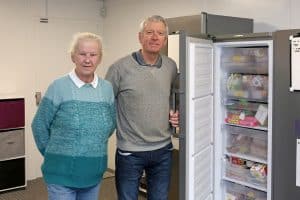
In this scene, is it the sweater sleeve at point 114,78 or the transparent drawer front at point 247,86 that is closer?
the sweater sleeve at point 114,78

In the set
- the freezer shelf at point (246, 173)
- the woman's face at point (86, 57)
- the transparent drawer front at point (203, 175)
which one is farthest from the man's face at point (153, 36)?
the freezer shelf at point (246, 173)

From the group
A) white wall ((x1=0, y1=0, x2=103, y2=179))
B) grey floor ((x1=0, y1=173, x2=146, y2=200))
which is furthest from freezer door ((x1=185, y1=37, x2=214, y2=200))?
white wall ((x1=0, y1=0, x2=103, y2=179))

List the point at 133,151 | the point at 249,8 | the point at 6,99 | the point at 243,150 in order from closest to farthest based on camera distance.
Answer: the point at 133,151
the point at 243,150
the point at 249,8
the point at 6,99

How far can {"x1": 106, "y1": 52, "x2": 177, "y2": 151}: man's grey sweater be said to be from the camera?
227 cm

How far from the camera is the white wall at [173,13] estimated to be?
317 centimetres

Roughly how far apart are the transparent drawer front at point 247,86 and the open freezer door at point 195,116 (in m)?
0.27

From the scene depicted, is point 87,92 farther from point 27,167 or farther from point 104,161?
point 27,167

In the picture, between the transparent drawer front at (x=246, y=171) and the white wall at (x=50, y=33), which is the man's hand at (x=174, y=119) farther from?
the white wall at (x=50, y=33)

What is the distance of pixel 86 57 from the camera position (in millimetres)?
1973

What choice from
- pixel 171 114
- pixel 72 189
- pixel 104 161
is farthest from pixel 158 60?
pixel 72 189

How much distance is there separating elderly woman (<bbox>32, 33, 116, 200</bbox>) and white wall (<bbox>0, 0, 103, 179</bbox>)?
8.91 feet

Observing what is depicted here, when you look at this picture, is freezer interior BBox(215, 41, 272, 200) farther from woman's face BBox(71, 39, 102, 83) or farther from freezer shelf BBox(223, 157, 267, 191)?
woman's face BBox(71, 39, 102, 83)

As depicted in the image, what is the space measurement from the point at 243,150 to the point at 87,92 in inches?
59.8

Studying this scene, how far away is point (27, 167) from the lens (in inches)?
188
